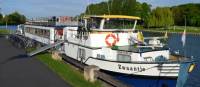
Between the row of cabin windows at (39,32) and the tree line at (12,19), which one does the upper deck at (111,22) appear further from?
the tree line at (12,19)

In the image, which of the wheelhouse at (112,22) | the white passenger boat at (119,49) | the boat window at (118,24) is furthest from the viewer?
the boat window at (118,24)

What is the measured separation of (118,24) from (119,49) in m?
3.45

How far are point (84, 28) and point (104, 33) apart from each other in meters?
2.40

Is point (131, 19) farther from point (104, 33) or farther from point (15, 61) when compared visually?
point (15, 61)

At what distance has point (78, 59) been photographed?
93.6ft

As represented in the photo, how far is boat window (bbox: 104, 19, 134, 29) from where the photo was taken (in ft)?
86.8

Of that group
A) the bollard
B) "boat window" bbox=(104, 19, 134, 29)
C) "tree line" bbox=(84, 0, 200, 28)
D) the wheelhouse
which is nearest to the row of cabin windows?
the wheelhouse

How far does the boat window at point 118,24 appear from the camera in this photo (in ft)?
86.8

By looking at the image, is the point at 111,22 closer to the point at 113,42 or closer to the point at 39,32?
the point at 113,42

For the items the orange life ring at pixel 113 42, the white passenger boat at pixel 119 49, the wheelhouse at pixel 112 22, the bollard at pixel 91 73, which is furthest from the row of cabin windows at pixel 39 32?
the bollard at pixel 91 73

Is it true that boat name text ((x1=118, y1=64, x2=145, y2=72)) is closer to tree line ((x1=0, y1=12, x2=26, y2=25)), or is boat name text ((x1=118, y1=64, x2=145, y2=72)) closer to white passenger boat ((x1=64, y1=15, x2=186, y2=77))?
white passenger boat ((x1=64, y1=15, x2=186, y2=77))

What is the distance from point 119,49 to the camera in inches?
943

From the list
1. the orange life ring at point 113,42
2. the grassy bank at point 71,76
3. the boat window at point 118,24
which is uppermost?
the boat window at point 118,24

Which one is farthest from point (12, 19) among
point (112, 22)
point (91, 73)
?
point (91, 73)
